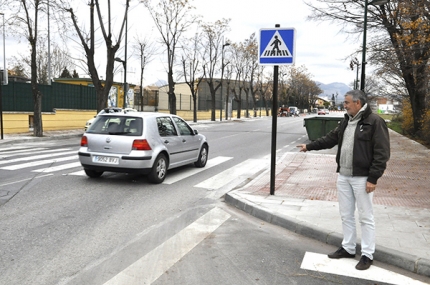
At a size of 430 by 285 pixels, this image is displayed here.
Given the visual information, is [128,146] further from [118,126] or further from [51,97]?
[51,97]

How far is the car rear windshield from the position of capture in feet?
28.2

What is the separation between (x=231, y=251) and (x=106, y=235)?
1.73 m

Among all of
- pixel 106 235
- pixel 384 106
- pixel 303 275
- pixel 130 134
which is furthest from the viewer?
pixel 384 106

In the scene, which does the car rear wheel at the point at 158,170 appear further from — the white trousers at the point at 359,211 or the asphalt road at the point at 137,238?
the white trousers at the point at 359,211

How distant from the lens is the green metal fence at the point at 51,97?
71.9 ft

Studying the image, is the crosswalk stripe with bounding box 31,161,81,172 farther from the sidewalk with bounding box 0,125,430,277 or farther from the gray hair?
the gray hair

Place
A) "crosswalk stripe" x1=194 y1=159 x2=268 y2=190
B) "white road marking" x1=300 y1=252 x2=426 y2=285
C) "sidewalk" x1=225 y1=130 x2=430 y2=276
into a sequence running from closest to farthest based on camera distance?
1. "white road marking" x1=300 y1=252 x2=426 y2=285
2. "sidewalk" x1=225 y1=130 x2=430 y2=276
3. "crosswalk stripe" x1=194 y1=159 x2=268 y2=190

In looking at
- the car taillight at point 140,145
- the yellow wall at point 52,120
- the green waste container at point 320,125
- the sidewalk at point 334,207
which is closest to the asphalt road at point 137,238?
the sidewalk at point 334,207

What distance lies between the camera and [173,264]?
4332 millimetres

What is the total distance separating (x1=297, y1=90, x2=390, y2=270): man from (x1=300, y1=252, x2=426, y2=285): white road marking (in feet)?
0.32

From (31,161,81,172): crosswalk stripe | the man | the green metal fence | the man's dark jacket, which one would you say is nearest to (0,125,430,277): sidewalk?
the man

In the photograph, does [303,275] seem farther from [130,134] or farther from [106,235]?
[130,134]

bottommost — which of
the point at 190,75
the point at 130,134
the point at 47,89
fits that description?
the point at 130,134

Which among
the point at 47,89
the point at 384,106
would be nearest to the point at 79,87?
the point at 47,89
